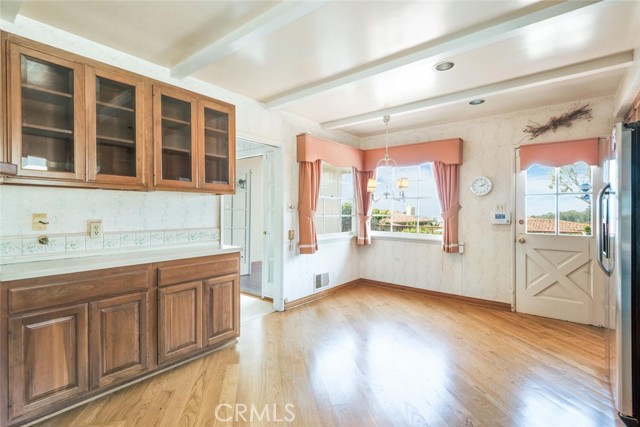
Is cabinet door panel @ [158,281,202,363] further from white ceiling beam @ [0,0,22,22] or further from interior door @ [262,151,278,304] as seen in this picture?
white ceiling beam @ [0,0,22,22]

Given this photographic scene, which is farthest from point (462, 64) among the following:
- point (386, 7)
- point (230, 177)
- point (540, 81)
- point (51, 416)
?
point (51, 416)

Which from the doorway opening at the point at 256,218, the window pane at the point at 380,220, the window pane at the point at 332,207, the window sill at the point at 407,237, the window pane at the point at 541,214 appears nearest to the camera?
the window pane at the point at 541,214

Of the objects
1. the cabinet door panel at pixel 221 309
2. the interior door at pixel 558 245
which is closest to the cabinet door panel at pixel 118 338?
the cabinet door panel at pixel 221 309

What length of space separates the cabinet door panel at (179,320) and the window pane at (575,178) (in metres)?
4.21

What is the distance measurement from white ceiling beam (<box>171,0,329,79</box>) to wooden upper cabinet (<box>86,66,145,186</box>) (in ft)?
1.49

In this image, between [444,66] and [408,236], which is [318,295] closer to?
[408,236]

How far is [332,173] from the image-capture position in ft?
15.7

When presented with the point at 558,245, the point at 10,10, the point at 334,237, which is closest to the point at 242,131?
the point at 10,10

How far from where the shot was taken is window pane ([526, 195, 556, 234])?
366 centimetres

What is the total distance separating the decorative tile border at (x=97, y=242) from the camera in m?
2.03

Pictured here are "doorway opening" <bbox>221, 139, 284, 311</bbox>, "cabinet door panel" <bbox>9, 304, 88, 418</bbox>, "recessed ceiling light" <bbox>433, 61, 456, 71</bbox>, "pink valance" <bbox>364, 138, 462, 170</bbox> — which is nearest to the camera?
"cabinet door panel" <bbox>9, 304, 88, 418</bbox>

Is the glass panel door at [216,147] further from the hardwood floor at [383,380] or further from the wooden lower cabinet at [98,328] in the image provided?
the hardwood floor at [383,380]

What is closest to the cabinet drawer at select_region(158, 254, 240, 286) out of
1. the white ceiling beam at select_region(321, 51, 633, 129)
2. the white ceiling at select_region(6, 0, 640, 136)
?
the white ceiling at select_region(6, 0, 640, 136)

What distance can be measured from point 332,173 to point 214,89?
220 cm
